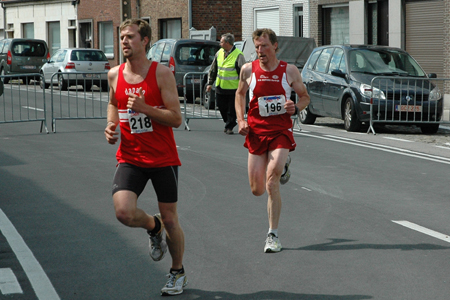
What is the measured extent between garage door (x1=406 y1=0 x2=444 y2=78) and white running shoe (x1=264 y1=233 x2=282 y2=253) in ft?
61.1

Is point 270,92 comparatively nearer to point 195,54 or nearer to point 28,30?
point 195,54

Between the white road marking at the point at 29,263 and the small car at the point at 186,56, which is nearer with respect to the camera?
the white road marking at the point at 29,263

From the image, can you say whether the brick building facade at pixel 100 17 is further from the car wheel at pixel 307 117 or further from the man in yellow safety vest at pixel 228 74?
the man in yellow safety vest at pixel 228 74

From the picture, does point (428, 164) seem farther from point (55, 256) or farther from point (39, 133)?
point (39, 133)

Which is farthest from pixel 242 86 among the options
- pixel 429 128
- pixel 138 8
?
pixel 138 8

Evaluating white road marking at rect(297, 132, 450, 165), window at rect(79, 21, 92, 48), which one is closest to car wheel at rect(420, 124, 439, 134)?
white road marking at rect(297, 132, 450, 165)

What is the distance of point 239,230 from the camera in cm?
730

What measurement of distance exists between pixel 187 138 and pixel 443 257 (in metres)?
8.84

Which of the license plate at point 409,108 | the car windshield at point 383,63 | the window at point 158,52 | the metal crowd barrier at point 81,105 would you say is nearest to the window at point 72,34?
the metal crowd barrier at point 81,105

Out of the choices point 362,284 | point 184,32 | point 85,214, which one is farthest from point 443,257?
point 184,32

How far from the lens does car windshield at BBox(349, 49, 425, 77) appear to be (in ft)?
53.7

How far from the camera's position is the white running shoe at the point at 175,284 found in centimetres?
530

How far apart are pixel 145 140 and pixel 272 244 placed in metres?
1.66

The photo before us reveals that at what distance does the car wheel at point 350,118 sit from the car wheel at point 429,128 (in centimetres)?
123
